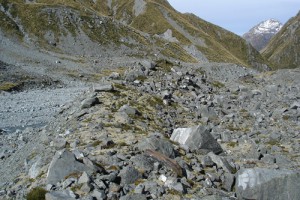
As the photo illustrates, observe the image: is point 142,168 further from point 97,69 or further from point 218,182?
point 97,69

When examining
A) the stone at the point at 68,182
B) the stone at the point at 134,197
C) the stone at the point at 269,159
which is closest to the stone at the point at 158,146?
the stone at the point at 134,197

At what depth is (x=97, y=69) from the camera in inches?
3939

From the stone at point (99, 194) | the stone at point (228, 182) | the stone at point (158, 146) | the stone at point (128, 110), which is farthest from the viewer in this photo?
the stone at point (128, 110)

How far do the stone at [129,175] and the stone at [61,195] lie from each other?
7.77 feet

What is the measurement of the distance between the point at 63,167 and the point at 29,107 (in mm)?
35489

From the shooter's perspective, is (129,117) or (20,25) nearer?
(129,117)

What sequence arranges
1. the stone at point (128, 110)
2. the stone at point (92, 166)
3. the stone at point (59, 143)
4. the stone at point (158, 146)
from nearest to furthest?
the stone at point (92, 166) → the stone at point (158, 146) → the stone at point (59, 143) → the stone at point (128, 110)

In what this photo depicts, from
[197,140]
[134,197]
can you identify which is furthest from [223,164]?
[134,197]

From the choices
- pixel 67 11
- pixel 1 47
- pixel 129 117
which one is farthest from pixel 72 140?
pixel 67 11

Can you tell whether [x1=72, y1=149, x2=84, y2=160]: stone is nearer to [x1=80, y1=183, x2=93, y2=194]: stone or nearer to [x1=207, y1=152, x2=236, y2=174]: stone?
[x1=80, y1=183, x2=93, y2=194]: stone

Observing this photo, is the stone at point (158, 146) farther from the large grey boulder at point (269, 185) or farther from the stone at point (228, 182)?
the large grey boulder at point (269, 185)

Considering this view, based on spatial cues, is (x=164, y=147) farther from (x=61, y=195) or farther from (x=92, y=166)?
(x=61, y=195)

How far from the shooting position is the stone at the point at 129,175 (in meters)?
15.1

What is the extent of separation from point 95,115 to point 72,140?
395cm
